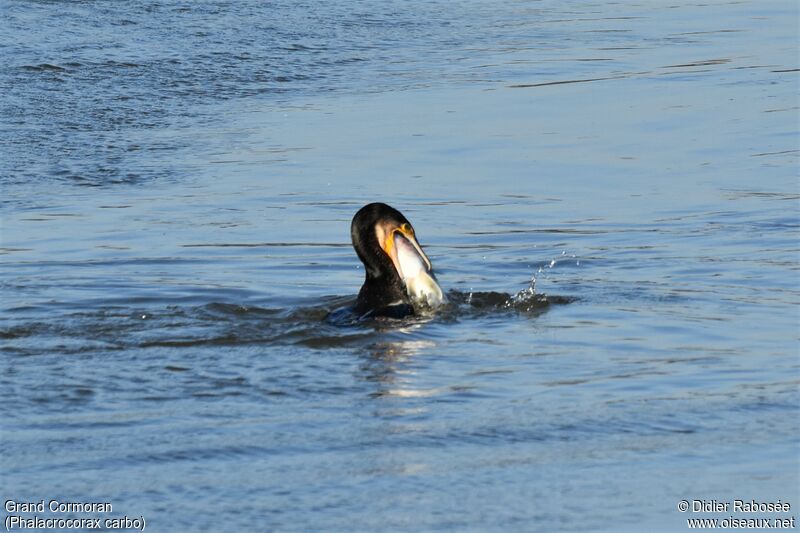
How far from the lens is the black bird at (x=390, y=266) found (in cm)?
895

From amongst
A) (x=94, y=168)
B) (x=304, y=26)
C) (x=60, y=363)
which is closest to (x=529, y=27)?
(x=304, y=26)

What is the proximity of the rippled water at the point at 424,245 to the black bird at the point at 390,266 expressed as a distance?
0.59 ft

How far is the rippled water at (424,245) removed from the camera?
240 inches

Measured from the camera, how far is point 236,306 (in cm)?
944

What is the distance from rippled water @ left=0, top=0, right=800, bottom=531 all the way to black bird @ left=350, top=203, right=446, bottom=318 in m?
0.18

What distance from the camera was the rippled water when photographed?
6.09 m

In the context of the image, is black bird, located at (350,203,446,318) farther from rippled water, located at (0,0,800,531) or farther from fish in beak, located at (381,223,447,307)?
rippled water, located at (0,0,800,531)

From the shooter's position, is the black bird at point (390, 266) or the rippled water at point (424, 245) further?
the black bird at point (390, 266)

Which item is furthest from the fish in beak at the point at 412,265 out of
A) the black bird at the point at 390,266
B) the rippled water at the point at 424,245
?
the rippled water at the point at 424,245

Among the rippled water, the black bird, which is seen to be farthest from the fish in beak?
the rippled water

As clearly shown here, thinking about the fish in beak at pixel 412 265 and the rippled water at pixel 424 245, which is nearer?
the rippled water at pixel 424 245

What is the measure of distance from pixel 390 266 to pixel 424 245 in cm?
198

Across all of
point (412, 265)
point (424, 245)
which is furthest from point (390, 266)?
point (424, 245)

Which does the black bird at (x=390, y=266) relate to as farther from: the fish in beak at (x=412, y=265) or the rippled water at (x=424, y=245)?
the rippled water at (x=424, y=245)
